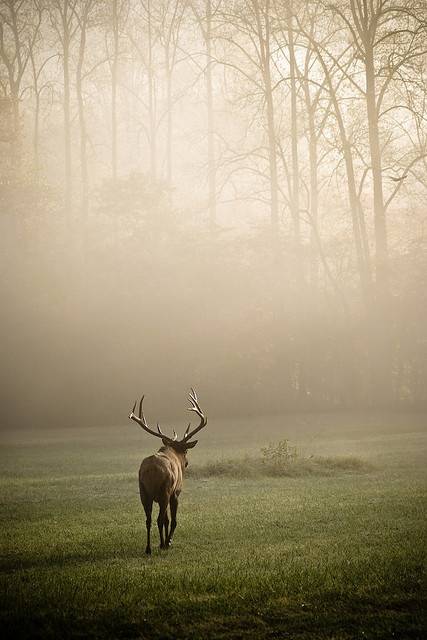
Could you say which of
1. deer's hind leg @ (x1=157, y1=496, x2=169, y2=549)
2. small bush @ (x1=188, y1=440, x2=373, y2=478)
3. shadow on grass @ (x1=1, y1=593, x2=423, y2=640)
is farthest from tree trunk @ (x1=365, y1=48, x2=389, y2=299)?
shadow on grass @ (x1=1, y1=593, x2=423, y2=640)

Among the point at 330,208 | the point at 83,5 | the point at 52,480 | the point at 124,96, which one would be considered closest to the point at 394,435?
the point at 52,480

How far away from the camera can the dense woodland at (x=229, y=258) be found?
108 feet

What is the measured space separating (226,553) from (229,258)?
3027 cm

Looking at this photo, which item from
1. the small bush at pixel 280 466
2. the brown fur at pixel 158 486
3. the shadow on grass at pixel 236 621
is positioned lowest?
the shadow on grass at pixel 236 621

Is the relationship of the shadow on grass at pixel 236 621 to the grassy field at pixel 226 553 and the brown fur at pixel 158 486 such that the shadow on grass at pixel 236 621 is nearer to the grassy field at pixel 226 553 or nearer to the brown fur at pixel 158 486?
the grassy field at pixel 226 553

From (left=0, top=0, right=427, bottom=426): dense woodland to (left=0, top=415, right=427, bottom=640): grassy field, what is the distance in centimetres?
1655

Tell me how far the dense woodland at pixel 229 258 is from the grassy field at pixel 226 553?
54.3 feet

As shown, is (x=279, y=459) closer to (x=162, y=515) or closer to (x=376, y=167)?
(x=162, y=515)

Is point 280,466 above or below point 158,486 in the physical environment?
below

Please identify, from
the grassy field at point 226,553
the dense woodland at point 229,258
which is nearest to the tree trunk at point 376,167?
the dense woodland at point 229,258

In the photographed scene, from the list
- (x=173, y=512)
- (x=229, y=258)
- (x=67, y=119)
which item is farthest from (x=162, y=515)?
(x=67, y=119)

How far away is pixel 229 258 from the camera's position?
37.9 metres

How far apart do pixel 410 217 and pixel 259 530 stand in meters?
34.4

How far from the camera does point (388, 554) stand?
788 cm
